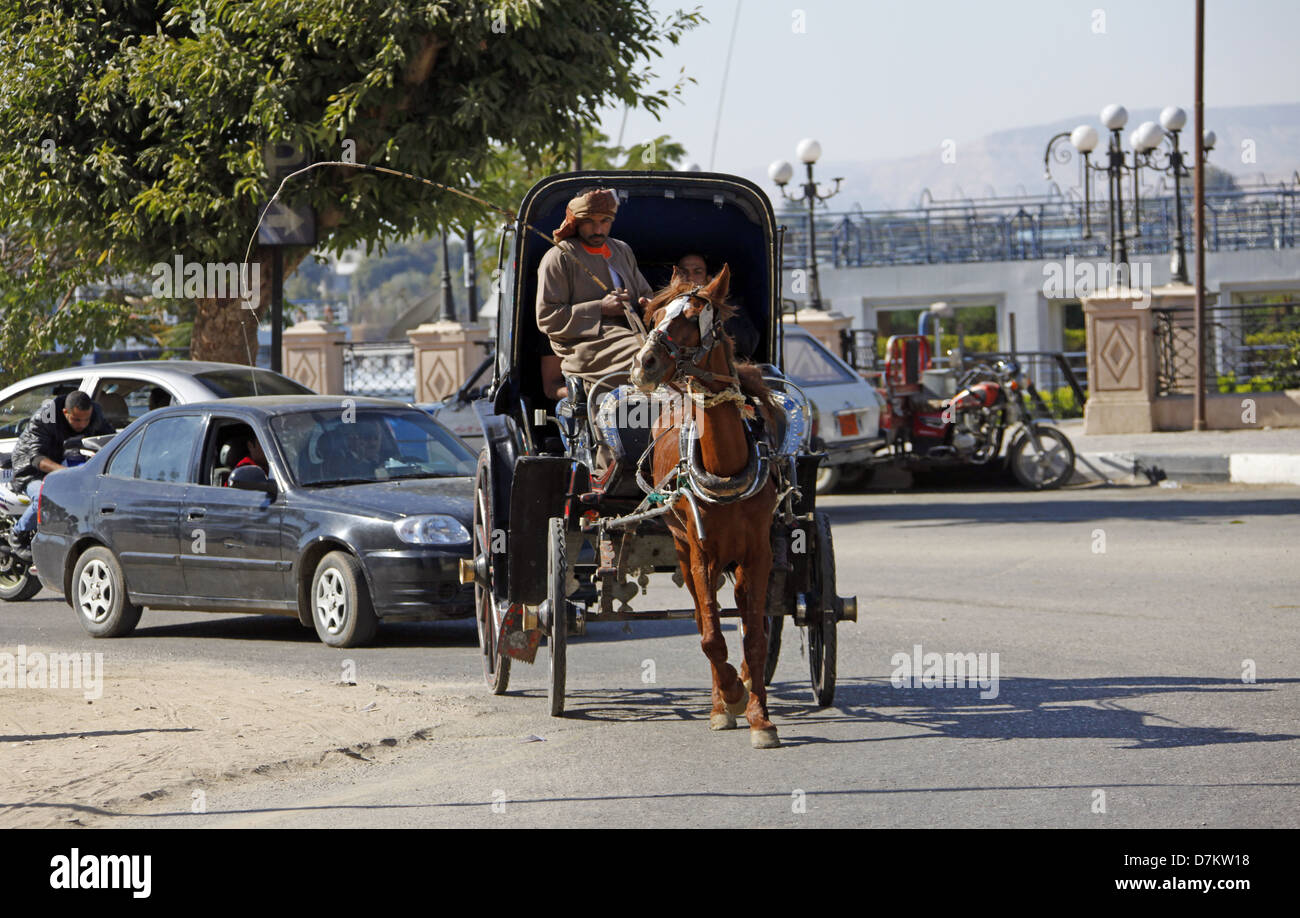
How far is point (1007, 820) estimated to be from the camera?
588 cm

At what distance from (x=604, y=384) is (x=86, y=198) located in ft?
38.7

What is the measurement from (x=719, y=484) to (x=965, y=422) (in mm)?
14376

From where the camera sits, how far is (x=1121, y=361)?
26219mm

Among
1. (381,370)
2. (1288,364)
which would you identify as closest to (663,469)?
(1288,364)

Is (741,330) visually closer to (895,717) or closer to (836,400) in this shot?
(895,717)

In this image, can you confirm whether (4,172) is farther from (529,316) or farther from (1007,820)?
(1007,820)

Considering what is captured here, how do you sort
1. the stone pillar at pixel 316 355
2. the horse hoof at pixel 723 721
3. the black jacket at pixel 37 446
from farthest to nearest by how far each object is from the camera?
the stone pillar at pixel 316 355
the black jacket at pixel 37 446
the horse hoof at pixel 723 721

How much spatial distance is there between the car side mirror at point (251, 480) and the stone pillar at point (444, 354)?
20.6 metres

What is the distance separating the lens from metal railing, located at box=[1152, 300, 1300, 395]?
26516mm

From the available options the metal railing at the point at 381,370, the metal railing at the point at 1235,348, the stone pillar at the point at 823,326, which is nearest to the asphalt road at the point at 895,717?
the metal railing at the point at 1235,348

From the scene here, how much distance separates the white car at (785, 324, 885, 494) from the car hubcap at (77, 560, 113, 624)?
9.45m

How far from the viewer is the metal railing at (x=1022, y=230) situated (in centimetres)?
4662

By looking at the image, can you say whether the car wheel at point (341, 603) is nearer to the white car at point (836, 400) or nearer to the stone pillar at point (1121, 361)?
the white car at point (836, 400)

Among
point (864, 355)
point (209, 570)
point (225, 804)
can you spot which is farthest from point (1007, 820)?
point (864, 355)
